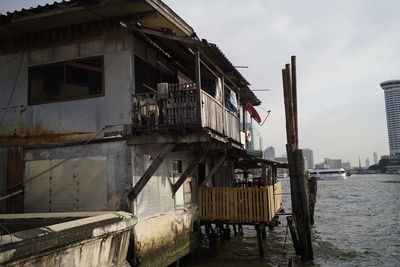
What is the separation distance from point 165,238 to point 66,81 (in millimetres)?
5726

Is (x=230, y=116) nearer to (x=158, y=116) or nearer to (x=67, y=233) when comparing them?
(x=158, y=116)

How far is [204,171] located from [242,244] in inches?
184

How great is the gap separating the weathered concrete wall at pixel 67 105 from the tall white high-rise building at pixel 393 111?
7250 inches

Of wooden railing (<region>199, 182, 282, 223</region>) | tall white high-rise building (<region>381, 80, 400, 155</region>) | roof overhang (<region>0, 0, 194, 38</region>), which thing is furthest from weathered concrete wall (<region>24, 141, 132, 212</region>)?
tall white high-rise building (<region>381, 80, 400, 155</region>)

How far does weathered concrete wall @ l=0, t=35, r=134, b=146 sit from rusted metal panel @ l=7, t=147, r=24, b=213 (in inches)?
13.7

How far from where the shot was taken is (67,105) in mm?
10586

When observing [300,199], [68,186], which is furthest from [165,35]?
[300,199]

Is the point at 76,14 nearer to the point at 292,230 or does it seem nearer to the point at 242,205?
the point at 242,205

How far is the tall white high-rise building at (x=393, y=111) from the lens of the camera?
169625mm

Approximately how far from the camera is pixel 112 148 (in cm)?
1001

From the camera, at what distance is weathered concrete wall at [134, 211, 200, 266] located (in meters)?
9.75

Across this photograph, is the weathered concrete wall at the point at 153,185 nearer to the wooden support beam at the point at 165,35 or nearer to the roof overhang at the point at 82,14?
the wooden support beam at the point at 165,35

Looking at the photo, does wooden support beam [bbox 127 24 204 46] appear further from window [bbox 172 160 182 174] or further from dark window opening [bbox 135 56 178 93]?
window [bbox 172 160 182 174]

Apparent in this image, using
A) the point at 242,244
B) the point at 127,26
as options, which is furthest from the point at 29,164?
the point at 242,244
